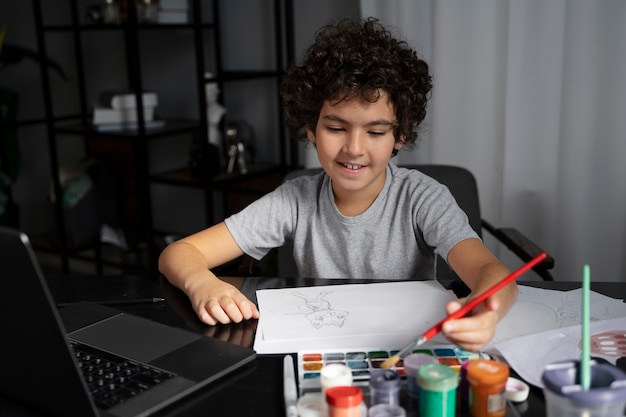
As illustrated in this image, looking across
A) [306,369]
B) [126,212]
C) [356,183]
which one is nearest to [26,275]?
[306,369]

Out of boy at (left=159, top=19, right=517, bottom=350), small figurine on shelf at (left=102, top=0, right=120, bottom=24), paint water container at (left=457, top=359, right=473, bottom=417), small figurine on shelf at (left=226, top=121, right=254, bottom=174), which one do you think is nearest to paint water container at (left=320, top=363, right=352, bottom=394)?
paint water container at (left=457, top=359, right=473, bottom=417)

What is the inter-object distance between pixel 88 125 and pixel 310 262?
1.86m

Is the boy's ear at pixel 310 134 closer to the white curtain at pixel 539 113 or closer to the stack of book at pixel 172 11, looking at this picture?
the white curtain at pixel 539 113

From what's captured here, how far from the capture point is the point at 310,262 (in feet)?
4.94

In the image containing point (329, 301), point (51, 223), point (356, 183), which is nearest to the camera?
point (329, 301)

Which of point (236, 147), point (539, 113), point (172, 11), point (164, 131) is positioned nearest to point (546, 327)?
point (539, 113)

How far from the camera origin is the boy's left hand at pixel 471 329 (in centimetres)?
83

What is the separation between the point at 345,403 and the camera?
0.72 m

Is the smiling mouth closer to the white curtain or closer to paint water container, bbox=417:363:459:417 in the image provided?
paint water container, bbox=417:363:459:417

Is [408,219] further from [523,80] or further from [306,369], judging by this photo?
[523,80]

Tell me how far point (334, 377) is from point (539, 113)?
151cm

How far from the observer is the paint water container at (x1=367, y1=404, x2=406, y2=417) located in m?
0.73

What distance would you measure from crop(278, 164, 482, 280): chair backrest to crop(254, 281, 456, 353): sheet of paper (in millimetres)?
438

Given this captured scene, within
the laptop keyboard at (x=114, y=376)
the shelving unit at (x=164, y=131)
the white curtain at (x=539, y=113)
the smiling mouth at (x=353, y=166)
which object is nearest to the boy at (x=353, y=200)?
the smiling mouth at (x=353, y=166)
